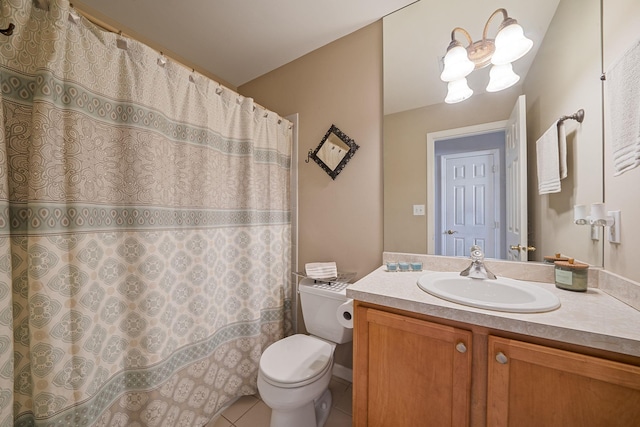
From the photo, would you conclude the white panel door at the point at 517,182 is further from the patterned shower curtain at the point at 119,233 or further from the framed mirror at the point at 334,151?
the patterned shower curtain at the point at 119,233

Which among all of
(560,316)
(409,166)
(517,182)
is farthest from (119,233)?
(517,182)

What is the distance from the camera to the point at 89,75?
875 mm

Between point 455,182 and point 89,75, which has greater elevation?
point 89,75

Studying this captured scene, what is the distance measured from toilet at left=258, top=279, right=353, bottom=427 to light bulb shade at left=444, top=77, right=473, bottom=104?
4.20 feet

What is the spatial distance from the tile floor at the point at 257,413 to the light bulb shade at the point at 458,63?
202 centimetres

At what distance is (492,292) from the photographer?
3.35 ft

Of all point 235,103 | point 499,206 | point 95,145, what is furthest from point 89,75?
point 499,206

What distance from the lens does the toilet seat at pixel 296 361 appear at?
3.54 ft

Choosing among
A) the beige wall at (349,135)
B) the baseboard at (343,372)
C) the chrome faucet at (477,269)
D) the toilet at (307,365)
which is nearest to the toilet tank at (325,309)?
the toilet at (307,365)

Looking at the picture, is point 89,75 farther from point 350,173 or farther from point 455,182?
point 455,182

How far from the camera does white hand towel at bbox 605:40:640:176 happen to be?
723 millimetres

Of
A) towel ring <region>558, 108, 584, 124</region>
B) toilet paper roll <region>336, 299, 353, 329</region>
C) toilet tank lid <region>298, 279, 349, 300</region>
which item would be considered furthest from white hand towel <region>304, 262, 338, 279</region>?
towel ring <region>558, 108, 584, 124</region>

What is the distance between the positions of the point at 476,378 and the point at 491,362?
9 cm

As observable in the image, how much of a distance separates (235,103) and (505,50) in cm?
146
